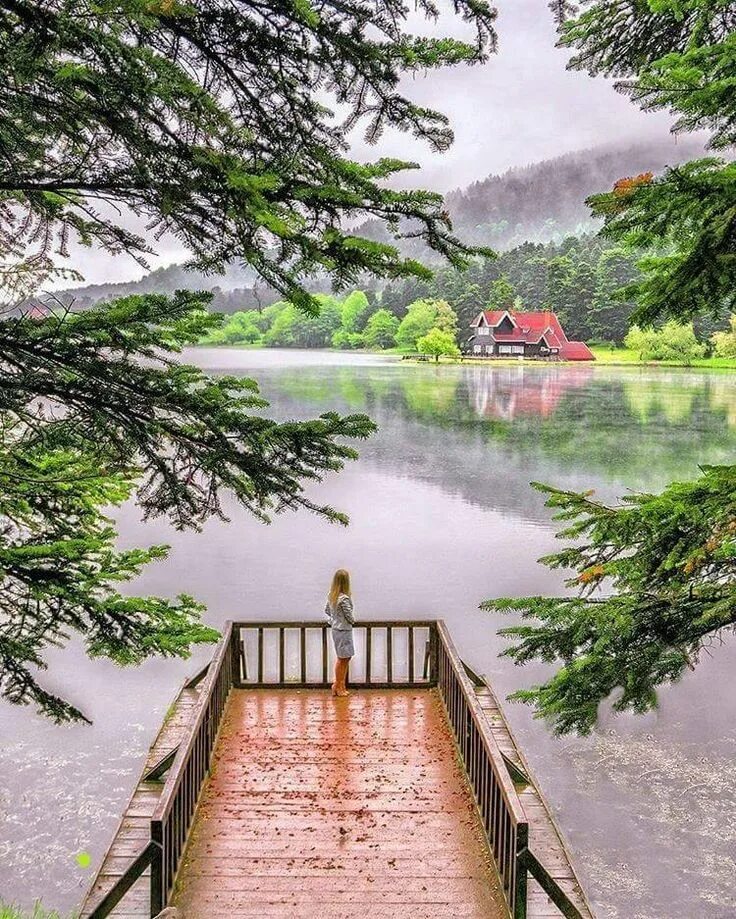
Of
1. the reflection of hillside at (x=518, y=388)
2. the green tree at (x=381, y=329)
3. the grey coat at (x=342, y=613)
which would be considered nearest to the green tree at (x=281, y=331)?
the green tree at (x=381, y=329)

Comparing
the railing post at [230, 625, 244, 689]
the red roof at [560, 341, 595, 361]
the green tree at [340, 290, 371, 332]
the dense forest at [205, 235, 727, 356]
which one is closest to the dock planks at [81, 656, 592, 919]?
the railing post at [230, 625, 244, 689]

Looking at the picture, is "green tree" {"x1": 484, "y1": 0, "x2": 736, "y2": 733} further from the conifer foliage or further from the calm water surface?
the calm water surface

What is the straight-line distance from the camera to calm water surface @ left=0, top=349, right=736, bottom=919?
11.6m

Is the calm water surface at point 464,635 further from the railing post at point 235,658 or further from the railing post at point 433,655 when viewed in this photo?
the railing post at point 433,655

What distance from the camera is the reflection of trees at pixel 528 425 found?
34688 millimetres

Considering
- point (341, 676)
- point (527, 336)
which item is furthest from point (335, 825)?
point (527, 336)

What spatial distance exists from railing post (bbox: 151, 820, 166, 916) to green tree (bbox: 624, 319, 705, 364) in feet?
256

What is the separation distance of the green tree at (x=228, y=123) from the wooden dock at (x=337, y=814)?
12.1 ft

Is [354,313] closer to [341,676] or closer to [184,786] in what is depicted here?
[341,676]

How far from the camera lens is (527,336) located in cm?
9356

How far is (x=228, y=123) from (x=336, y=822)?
5.38 m

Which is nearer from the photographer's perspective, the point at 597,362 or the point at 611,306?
the point at 611,306

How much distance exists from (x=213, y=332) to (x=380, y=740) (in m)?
4.44

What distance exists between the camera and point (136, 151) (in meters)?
4.01
